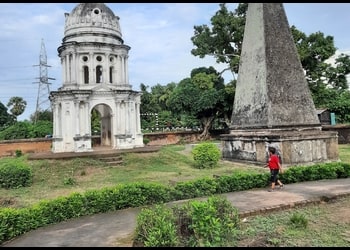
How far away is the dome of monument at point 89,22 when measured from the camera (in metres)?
22.8

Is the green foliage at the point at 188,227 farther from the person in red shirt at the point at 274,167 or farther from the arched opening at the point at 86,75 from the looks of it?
the arched opening at the point at 86,75

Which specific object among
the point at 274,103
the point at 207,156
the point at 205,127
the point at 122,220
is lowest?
the point at 122,220

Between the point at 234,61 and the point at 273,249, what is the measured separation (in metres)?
23.8

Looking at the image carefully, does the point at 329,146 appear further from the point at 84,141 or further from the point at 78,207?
the point at 84,141

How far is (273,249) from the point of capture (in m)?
4.36

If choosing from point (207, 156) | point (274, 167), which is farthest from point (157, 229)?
point (207, 156)

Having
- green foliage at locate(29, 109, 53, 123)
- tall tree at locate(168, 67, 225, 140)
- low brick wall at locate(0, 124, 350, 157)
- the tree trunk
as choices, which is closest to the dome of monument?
tall tree at locate(168, 67, 225, 140)

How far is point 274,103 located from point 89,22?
1571cm

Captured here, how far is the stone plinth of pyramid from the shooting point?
41.9 feet

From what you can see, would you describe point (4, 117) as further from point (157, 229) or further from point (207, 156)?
point (157, 229)

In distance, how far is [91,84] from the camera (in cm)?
2208

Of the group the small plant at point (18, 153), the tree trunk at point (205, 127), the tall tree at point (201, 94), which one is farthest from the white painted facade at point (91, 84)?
the tree trunk at point (205, 127)

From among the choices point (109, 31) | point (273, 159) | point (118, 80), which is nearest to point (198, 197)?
point (273, 159)

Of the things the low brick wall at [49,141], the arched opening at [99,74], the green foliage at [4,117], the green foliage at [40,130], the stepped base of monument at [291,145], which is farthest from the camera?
the green foliage at [4,117]
